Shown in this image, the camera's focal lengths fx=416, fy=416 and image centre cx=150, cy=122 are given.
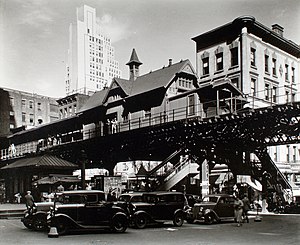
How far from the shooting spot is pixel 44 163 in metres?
15.2

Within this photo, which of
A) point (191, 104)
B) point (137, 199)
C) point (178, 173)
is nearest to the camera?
point (137, 199)

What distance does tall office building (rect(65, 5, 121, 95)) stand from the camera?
10.2 meters

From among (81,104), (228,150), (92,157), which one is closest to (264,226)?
(228,150)

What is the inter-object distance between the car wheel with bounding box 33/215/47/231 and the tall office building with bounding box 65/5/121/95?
397 centimetres

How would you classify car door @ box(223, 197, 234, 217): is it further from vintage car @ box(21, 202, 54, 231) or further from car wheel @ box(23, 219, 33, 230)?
car wheel @ box(23, 219, 33, 230)

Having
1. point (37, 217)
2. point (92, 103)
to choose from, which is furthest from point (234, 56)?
point (37, 217)

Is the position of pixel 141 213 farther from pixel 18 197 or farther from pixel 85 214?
pixel 18 197

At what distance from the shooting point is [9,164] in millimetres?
14023

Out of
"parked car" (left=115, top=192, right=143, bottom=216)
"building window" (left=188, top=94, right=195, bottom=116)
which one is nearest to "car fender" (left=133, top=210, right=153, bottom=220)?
"parked car" (left=115, top=192, right=143, bottom=216)

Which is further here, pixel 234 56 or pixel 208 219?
pixel 234 56

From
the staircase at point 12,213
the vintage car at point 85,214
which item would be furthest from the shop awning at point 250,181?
the staircase at point 12,213

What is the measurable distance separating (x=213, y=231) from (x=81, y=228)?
3.99 m

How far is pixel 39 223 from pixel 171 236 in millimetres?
3808

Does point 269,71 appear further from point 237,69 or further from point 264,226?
point 264,226
